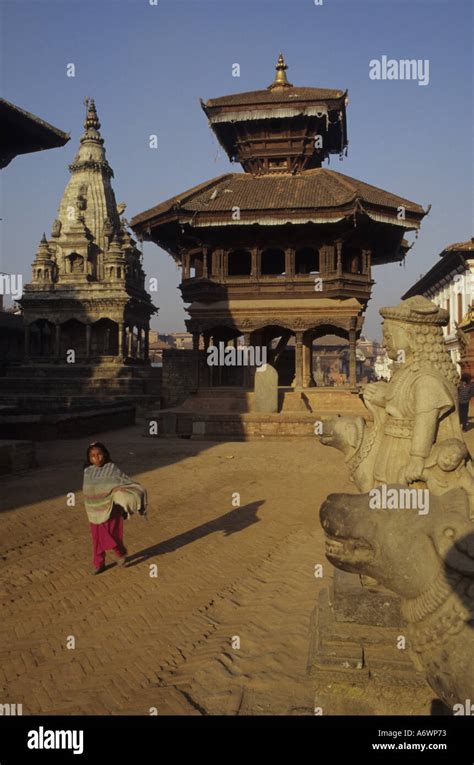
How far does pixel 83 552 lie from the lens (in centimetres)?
637

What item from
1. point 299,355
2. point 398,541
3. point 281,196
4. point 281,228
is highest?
point 281,196

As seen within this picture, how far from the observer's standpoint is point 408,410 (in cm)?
372

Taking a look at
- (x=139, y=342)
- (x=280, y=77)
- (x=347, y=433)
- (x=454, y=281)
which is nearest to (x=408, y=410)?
(x=347, y=433)

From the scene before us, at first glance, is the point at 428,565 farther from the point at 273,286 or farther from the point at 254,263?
the point at 254,263

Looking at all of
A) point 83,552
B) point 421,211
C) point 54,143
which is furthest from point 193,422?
point 421,211

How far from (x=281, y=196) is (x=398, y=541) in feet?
75.3

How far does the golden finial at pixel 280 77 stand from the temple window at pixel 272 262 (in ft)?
28.2

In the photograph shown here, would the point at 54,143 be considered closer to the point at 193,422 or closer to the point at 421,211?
the point at 193,422

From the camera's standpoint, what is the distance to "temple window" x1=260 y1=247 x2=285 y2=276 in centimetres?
2758

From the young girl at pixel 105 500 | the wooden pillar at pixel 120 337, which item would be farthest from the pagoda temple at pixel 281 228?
the young girl at pixel 105 500

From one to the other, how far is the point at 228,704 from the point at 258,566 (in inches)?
105

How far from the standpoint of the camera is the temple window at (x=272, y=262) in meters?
27.6

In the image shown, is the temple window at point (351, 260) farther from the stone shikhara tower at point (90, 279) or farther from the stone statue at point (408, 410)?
the stone statue at point (408, 410)

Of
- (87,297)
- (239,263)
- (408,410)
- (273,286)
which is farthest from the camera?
(87,297)
